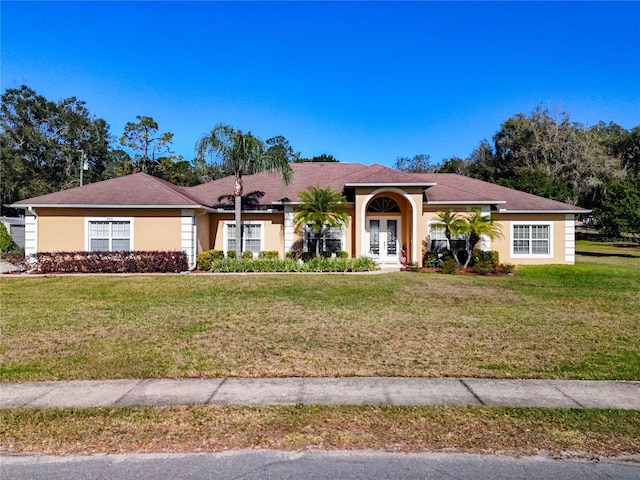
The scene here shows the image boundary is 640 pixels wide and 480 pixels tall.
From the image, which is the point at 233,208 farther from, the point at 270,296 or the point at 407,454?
the point at 407,454

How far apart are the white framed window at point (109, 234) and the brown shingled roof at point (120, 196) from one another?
0.84 metres

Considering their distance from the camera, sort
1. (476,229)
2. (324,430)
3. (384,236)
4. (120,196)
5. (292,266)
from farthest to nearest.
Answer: (384,236) → (120,196) → (476,229) → (292,266) → (324,430)

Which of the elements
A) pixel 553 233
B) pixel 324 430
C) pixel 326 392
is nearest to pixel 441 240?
pixel 553 233

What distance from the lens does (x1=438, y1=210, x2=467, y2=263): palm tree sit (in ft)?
58.7

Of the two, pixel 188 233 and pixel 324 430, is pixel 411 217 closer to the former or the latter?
pixel 188 233

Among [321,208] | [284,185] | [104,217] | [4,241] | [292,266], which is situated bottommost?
[292,266]

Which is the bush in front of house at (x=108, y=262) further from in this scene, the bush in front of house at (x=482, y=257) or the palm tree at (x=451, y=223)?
the bush in front of house at (x=482, y=257)

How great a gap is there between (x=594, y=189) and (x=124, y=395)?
53.7 meters

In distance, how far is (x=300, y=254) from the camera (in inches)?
803

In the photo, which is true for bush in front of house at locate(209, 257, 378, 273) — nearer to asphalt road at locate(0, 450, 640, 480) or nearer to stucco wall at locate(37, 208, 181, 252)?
stucco wall at locate(37, 208, 181, 252)

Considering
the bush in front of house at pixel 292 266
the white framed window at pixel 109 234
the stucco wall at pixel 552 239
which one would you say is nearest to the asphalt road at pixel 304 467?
the bush in front of house at pixel 292 266

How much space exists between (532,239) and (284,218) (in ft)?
40.7

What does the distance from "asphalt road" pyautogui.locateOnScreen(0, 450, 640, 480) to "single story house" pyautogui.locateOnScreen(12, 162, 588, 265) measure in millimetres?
14790

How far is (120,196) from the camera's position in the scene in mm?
18594
